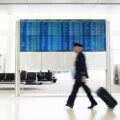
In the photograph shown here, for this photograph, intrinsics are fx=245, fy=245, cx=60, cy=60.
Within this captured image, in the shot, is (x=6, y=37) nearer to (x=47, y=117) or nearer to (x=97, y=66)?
(x=97, y=66)

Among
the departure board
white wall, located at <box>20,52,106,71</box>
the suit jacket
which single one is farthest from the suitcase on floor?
the departure board

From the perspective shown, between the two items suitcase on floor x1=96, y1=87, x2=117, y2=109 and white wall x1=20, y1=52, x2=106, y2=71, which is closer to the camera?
suitcase on floor x1=96, y1=87, x2=117, y2=109

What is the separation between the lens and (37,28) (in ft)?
30.2

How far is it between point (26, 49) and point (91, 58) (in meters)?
2.45

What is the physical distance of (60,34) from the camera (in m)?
9.20

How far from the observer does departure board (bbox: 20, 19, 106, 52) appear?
9.16m

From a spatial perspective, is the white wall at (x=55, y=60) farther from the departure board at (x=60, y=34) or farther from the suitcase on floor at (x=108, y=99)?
the suitcase on floor at (x=108, y=99)

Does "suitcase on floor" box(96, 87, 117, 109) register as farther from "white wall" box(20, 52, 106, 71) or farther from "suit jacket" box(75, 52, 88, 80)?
"white wall" box(20, 52, 106, 71)

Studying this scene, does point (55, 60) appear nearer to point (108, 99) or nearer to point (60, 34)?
point (60, 34)

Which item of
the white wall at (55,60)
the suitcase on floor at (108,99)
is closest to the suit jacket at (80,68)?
the suitcase on floor at (108,99)

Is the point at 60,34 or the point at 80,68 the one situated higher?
the point at 60,34

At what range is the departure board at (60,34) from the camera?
9.16 m

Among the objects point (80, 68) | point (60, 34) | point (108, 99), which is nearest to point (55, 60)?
point (60, 34)

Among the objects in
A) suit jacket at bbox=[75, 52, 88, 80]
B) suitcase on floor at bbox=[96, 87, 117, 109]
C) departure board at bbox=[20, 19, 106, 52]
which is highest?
departure board at bbox=[20, 19, 106, 52]
